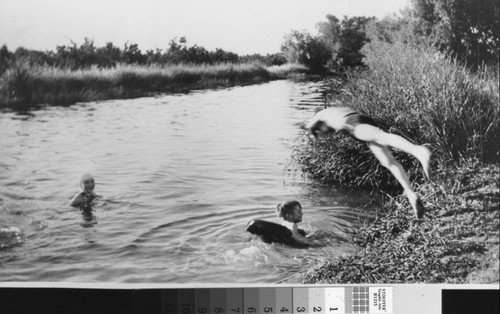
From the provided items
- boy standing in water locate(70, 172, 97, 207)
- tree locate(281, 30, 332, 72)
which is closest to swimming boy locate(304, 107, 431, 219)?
tree locate(281, 30, 332, 72)

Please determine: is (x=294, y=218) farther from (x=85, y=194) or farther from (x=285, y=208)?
(x=85, y=194)

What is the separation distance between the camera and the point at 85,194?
2605 millimetres

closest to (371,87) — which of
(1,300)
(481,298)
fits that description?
(481,298)

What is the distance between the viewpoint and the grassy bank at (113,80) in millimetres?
2703

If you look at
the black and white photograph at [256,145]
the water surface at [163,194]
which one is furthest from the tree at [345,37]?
the water surface at [163,194]

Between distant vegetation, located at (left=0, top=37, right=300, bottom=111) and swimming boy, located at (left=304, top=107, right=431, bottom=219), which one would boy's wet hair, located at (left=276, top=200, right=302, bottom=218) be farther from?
distant vegetation, located at (left=0, top=37, right=300, bottom=111)

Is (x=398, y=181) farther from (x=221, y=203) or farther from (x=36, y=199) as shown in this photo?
(x=36, y=199)

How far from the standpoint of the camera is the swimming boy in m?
2.51

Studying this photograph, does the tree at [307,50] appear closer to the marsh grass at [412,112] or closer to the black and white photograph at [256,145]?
the black and white photograph at [256,145]

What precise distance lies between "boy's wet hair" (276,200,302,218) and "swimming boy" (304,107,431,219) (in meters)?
0.35

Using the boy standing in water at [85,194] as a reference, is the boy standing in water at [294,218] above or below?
below

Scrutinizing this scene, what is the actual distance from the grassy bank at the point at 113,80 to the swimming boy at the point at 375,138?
0.98 ft

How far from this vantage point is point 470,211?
2484 millimetres

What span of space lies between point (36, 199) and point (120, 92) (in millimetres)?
665
